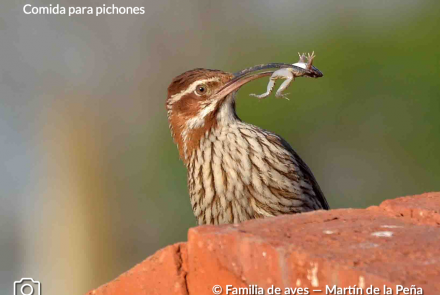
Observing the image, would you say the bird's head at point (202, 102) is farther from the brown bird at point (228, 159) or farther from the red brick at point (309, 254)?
the red brick at point (309, 254)

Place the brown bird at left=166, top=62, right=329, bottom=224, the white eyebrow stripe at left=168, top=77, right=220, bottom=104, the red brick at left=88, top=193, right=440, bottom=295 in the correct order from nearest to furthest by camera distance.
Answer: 1. the red brick at left=88, top=193, right=440, bottom=295
2. the brown bird at left=166, top=62, right=329, bottom=224
3. the white eyebrow stripe at left=168, top=77, right=220, bottom=104

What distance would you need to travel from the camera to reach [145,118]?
16344mm

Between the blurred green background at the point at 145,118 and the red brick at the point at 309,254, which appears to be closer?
the red brick at the point at 309,254

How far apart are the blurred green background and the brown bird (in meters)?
7.83

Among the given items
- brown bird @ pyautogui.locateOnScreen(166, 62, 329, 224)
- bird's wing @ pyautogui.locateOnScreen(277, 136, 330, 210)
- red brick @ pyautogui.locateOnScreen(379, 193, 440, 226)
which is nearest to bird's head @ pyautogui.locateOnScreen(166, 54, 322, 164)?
brown bird @ pyautogui.locateOnScreen(166, 62, 329, 224)

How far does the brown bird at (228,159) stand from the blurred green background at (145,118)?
7.83 meters

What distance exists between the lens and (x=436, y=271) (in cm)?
343

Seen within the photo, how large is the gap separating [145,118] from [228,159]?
9.75m

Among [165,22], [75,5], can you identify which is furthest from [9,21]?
[165,22]

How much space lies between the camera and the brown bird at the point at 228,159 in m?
6.52

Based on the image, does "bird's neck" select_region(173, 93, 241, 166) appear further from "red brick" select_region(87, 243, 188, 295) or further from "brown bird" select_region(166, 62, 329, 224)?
"red brick" select_region(87, 243, 188, 295)

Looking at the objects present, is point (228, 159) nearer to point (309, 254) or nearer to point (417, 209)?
point (417, 209)

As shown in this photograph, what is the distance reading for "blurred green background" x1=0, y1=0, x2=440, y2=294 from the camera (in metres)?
15.4

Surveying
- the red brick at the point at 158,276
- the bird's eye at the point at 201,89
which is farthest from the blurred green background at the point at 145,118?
the red brick at the point at 158,276
